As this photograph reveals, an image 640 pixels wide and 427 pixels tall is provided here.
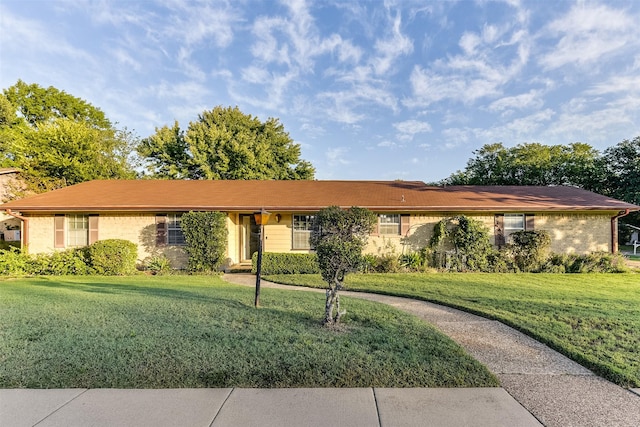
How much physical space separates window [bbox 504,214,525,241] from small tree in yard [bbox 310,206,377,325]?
9.63 metres

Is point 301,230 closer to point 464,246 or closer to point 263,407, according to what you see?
point 464,246

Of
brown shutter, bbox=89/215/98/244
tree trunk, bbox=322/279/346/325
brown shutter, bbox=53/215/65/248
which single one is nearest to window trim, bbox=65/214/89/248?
brown shutter, bbox=53/215/65/248

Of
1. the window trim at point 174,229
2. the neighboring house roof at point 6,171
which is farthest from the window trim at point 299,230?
the neighboring house roof at point 6,171

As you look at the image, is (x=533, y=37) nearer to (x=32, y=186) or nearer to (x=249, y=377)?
(x=249, y=377)

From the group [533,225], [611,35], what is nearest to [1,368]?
[533,225]

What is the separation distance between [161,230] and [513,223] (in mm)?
13796

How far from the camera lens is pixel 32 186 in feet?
61.8

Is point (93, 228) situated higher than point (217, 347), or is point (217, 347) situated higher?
point (93, 228)

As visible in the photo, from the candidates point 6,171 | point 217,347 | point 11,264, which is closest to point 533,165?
point 217,347

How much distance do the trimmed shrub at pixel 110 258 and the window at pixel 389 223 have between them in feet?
31.2

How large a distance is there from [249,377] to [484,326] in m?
4.11

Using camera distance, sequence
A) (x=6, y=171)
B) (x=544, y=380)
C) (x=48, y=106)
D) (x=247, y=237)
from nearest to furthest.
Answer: (x=544, y=380) → (x=247, y=237) → (x=6, y=171) → (x=48, y=106)

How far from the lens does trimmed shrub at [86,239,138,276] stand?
11.6 meters

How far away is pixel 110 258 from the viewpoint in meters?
11.6
